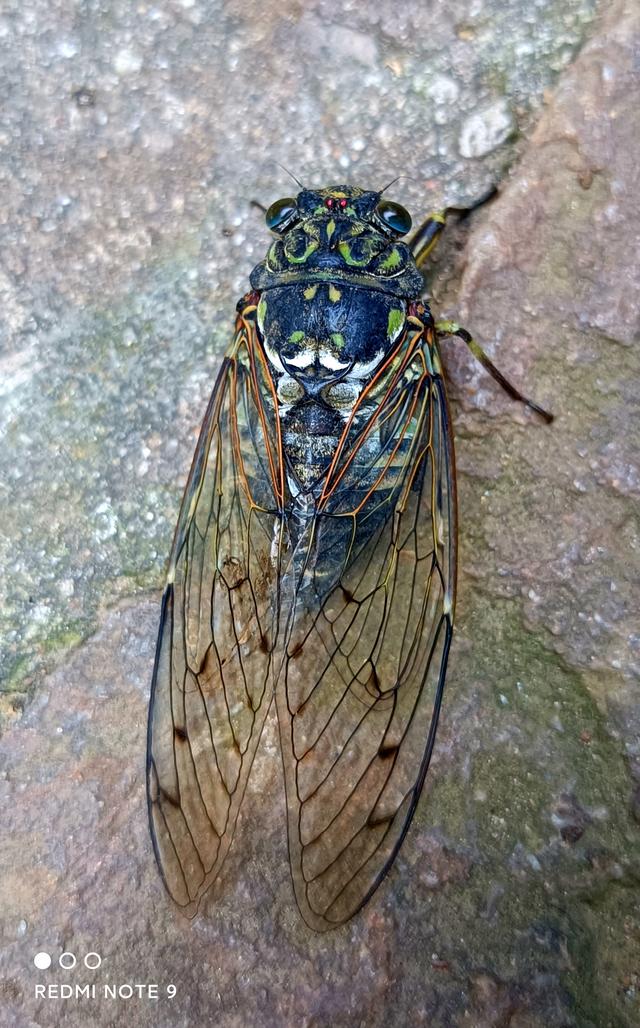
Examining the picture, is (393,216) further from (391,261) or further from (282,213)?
(282,213)

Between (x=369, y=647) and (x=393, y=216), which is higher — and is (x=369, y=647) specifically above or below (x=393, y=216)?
below

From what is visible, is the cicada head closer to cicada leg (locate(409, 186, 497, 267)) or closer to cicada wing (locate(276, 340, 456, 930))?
cicada leg (locate(409, 186, 497, 267))

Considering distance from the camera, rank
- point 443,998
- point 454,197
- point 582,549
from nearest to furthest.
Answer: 1. point 443,998
2. point 582,549
3. point 454,197

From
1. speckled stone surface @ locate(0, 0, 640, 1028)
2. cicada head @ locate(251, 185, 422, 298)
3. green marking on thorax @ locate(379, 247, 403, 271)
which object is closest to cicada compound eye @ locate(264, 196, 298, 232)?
cicada head @ locate(251, 185, 422, 298)

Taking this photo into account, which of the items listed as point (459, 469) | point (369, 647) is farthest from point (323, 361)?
point (369, 647)

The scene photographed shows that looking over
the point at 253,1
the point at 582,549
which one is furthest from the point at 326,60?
the point at 582,549

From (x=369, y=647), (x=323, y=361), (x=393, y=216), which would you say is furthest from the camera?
(x=393, y=216)

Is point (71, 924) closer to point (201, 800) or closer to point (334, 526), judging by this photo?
point (201, 800)

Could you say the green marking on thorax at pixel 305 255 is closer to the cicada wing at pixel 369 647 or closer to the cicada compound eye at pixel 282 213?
the cicada compound eye at pixel 282 213
